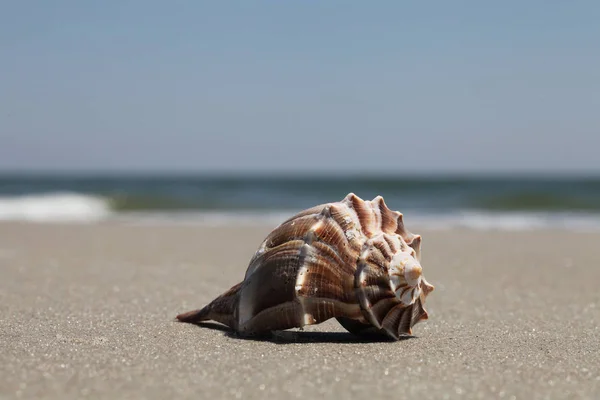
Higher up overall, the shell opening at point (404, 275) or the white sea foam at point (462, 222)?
the shell opening at point (404, 275)

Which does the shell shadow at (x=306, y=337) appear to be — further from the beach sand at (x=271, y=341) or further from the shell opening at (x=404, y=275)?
the shell opening at (x=404, y=275)

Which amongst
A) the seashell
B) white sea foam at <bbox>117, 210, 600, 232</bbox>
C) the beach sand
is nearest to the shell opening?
the seashell

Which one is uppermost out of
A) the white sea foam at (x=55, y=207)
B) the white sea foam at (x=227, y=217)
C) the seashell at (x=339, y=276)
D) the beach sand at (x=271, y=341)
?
the seashell at (x=339, y=276)

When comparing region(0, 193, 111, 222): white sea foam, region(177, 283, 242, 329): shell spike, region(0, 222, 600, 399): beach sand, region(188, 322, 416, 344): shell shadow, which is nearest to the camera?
region(0, 222, 600, 399): beach sand

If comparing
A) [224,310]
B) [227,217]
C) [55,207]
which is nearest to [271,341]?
[224,310]

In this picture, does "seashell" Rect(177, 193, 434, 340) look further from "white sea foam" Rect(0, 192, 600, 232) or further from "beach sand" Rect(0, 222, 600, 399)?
"white sea foam" Rect(0, 192, 600, 232)

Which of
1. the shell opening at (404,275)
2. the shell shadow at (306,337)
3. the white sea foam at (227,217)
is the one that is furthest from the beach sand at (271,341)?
the white sea foam at (227,217)

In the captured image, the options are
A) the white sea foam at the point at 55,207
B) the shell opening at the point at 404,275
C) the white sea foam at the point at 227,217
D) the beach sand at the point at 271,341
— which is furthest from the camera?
the white sea foam at the point at 55,207

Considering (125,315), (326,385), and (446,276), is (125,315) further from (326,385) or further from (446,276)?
(446,276)
